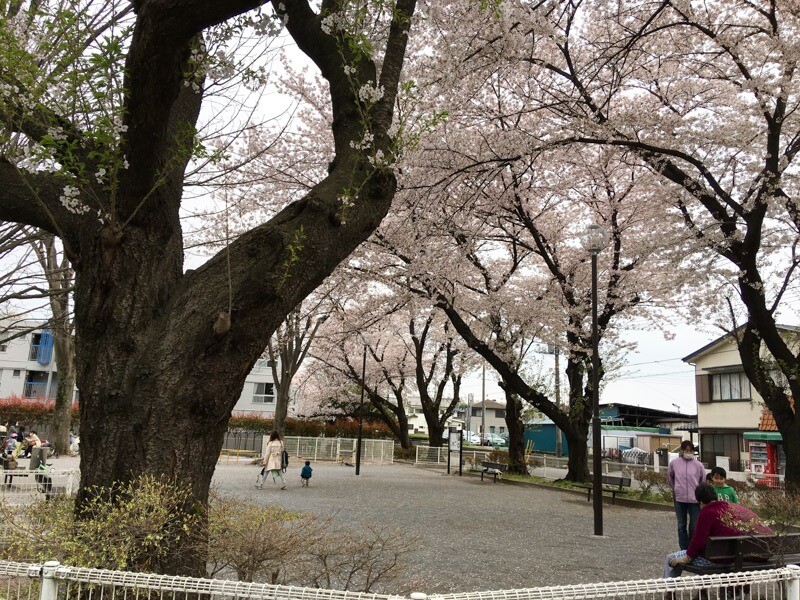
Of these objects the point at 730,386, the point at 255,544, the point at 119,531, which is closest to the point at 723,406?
the point at 730,386

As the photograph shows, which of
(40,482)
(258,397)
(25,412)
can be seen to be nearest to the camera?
(40,482)

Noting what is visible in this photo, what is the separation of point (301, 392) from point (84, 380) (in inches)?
1540

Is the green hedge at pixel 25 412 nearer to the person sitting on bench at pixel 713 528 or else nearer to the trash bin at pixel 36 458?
the trash bin at pixel 36 458

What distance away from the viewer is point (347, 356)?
33.0 meters

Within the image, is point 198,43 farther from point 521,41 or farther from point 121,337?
point 521,41

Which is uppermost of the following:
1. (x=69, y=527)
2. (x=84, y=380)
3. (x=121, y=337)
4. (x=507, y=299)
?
(x=507, y=299)

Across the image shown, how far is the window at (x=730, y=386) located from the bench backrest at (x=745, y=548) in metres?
29.0

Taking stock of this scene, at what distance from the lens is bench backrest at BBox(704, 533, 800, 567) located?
→ 4905 mm

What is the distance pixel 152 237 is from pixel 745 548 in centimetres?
547

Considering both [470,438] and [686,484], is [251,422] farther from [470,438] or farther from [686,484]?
[686,484]

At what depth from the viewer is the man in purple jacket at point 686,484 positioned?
6.99m

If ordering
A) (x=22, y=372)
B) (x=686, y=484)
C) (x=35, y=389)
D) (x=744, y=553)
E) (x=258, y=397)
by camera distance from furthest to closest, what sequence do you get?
(x=258, y=397)
(x=35, y=389)
(x=22, y=372)
(x=686, y=484)
(x=744, y=553)

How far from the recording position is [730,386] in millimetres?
31766

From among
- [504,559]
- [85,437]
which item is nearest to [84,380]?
[85,437]
